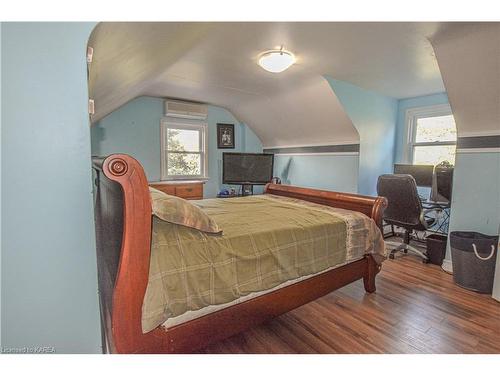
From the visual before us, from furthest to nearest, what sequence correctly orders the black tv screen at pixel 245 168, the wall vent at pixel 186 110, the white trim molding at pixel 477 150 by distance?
the black tv screen at pixel 245 168 < the wall vent at pixel 186 110 < the white trim molding at pixel 477 150

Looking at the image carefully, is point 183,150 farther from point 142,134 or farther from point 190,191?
point 190,191

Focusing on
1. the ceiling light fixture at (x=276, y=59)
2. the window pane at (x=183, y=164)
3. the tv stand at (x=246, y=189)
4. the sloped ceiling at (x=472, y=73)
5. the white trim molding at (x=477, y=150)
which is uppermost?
the ceiling light fixture at (x=276, y=59)

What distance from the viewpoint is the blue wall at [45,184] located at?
0.89 m

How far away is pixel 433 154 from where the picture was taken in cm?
380

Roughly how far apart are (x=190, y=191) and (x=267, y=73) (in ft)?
7.06

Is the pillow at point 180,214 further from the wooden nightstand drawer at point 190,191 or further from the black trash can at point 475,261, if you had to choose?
the wooden nightstand drawer at point 190,191

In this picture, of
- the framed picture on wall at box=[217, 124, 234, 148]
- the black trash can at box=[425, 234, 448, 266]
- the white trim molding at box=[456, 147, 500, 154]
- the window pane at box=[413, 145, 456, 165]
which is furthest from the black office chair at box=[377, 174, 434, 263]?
the framed picture on wall at box=[217, 124, 234, 148]

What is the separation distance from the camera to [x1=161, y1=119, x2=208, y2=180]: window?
4.38m

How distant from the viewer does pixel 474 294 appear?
2238 mm

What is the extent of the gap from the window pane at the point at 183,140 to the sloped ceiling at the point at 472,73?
11.7 feet

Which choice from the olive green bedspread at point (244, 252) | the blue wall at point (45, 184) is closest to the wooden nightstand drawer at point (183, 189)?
the olive green bedspread at point (244, 252)

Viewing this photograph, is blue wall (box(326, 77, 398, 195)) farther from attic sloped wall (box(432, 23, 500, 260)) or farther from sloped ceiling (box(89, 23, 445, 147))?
attic sloped wall (box(432, 23, 500, 260))

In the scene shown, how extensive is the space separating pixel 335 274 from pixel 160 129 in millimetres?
3587

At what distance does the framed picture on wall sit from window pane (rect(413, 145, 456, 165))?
312 cm
